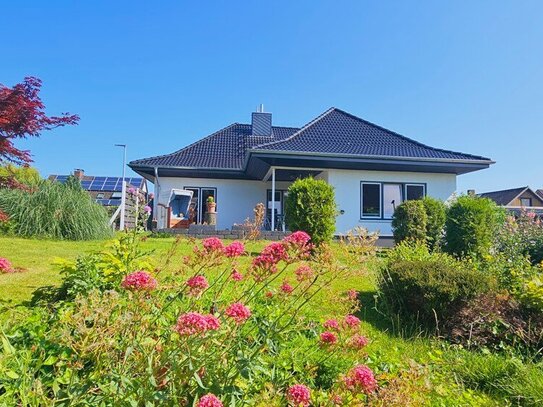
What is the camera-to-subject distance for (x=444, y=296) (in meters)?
3.71

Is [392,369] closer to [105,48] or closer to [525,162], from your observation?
[105,48]

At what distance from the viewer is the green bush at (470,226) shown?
8.96 m

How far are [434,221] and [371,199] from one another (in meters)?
4.99

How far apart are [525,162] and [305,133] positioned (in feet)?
27.5

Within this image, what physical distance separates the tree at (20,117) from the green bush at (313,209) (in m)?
5.03

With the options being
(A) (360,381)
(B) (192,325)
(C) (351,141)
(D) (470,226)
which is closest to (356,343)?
(A) (360,381)

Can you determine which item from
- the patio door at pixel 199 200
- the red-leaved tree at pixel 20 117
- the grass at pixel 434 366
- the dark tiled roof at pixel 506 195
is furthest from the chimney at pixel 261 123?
the dark tiled roof at pixel 506 195

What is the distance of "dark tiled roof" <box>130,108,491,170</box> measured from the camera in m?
13.7

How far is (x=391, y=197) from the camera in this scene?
1473 centimetres

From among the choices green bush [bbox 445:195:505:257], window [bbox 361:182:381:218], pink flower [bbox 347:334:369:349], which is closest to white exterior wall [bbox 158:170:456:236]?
window [bbox 361:182:381:218]

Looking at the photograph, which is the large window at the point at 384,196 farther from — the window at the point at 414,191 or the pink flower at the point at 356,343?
the pink flower at the point at 356,343

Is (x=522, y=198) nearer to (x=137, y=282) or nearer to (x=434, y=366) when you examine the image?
(x=434, y=366)

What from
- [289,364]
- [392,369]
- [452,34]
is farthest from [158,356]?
[452,34]

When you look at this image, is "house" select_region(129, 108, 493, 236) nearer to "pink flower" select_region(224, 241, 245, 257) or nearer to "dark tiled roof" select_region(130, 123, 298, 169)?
"dark tiled roof" select_region(130, 123, 298, 169)
